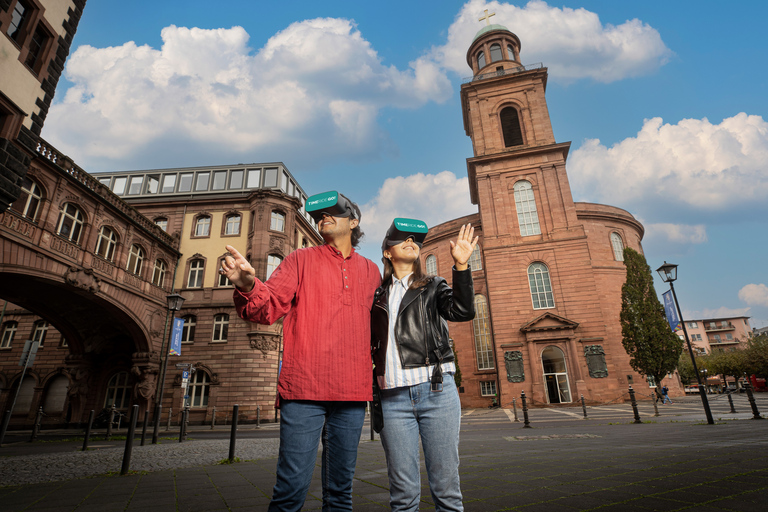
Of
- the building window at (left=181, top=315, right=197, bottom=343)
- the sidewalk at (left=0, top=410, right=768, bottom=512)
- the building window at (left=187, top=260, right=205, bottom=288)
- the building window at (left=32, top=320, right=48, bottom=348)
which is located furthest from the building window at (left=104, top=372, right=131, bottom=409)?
the sidewalk at (left=0, top=410, right=768, bottom=512)

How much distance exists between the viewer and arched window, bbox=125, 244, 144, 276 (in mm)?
20753

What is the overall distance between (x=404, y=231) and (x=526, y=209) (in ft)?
94.1

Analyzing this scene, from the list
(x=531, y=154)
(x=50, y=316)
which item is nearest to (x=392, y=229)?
(x=50, y=316)

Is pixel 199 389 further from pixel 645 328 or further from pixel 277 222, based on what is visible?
pixel 645 328

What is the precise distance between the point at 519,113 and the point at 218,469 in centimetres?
3315

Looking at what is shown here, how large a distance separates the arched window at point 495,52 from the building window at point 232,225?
2702 cm

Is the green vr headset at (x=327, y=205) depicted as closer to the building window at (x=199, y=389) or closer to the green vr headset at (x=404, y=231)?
the green vr headset at (x=404, y=231)

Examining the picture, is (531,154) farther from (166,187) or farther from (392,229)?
(392,229)

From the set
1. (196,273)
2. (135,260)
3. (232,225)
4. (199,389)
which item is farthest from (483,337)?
(135,260)

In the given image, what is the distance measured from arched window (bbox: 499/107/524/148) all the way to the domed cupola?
4976 mm

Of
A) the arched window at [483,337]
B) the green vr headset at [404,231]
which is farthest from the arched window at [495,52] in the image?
the green vr headset at [404,231]

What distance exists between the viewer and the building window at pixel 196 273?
25.3 m

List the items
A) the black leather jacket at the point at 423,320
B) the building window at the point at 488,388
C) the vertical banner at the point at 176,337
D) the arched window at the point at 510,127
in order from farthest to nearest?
the arched window at the point at 510,127 < the building window at the point at 488,388 < the vertical banner at the point at 176,337 < the black leather jacket at the point at 423,320

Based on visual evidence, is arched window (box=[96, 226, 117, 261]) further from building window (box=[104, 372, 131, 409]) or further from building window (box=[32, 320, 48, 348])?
building window (box=[32, 320, 48, 348])
